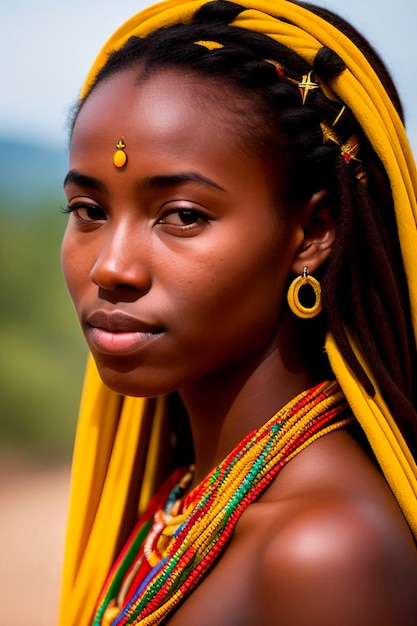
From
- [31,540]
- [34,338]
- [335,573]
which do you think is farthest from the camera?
[34,338]

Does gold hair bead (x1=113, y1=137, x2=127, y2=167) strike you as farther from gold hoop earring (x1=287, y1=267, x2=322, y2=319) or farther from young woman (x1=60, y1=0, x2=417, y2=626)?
gold hoop earring (x1=287, y1=267, x2=322, y2=319)

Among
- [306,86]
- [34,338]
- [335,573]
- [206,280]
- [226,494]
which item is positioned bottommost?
[335,573]

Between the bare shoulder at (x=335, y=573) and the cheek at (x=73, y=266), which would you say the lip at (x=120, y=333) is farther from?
the bare shoulder at (x=335, y=573)

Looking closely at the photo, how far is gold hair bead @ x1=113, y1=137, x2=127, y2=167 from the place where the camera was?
147 cm

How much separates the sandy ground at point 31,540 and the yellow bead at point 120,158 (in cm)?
222

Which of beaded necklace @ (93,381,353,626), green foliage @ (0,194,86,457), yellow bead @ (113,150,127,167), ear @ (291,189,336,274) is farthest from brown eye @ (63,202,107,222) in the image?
green foliage @ (0,194,86,457)

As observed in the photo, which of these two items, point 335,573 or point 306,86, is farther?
point 306,86

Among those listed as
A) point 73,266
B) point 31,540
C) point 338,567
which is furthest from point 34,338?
point 338,567

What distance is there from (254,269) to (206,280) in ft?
0.31

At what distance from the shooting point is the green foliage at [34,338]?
4547 mm

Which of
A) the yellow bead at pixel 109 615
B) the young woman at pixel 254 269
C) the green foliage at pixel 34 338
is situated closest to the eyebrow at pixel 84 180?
the young woman at pixel 254 269

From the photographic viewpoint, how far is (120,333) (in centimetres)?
150

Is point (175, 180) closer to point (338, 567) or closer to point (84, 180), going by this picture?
point (84, 180)

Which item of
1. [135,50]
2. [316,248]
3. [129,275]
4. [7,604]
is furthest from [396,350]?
[7,604]
